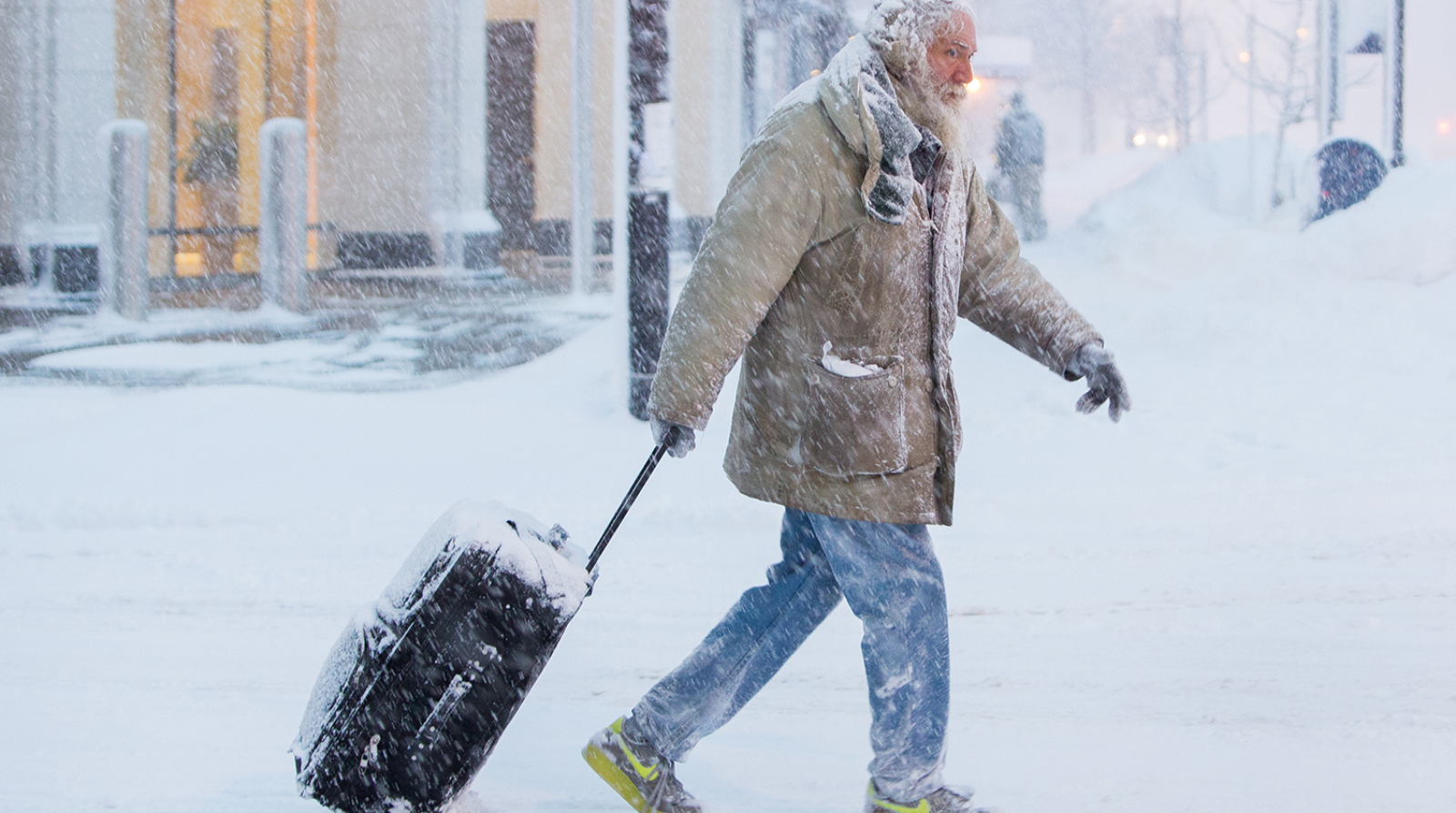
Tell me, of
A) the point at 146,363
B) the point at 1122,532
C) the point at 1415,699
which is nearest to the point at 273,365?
the point at 146,363

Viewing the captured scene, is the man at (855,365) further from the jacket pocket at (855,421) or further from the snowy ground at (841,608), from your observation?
the snowy ground at (841,608)

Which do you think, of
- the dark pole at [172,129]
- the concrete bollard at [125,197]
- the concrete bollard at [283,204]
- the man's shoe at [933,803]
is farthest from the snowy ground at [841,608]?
the dark pole at [172,129]

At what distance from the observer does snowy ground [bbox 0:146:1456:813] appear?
2912 millimetres

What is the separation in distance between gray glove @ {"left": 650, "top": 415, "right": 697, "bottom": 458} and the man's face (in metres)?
0.77

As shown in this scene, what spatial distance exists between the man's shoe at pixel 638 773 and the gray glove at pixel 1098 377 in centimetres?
109

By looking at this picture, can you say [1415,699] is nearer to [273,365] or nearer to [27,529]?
[27,529]

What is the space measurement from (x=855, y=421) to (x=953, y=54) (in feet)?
2.21

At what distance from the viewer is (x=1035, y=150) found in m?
16.1

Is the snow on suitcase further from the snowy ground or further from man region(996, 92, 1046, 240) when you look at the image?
man region(996, 92, 1046, 240)

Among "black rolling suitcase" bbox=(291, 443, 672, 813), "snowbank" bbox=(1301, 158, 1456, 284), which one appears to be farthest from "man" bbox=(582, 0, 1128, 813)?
"snowbank" bbox=(1301, 158, 1456, 284)

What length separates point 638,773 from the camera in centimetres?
254

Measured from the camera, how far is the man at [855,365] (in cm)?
223

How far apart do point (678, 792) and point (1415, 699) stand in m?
1.99

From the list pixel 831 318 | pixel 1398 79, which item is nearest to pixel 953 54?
pixel 831 318
